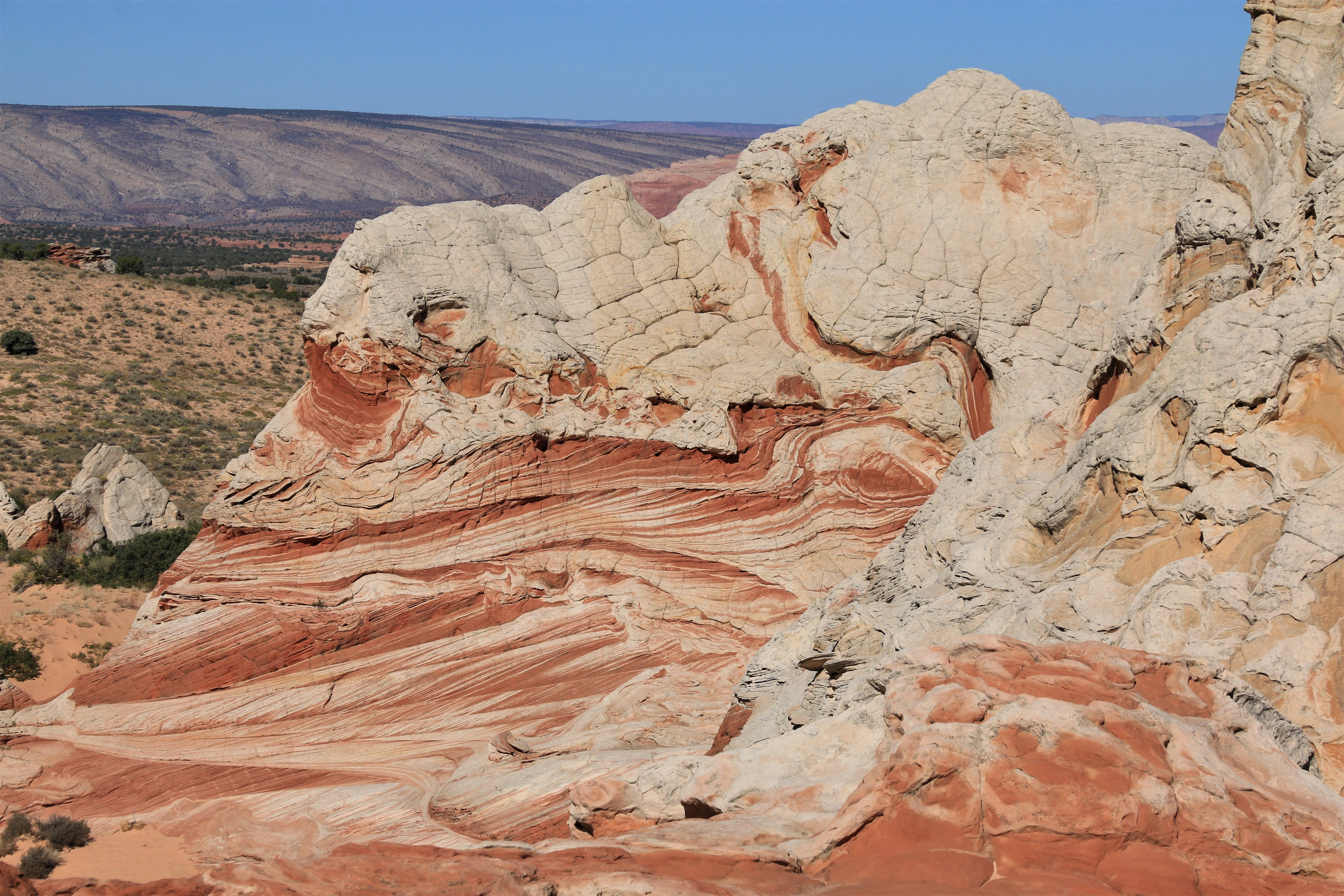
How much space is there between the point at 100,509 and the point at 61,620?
4.10 metres

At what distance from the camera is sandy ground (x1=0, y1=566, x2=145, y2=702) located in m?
14.8

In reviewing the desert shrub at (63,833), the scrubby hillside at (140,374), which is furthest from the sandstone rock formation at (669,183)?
the desert shrub at (63,833)

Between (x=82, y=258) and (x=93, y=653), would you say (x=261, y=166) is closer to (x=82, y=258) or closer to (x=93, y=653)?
(x=82, y=258)

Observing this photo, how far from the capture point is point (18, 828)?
927 centimetres

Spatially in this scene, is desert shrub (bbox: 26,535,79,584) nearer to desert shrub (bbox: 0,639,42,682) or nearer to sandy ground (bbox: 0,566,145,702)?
sandy ground (bbox: 0,566,145,702)

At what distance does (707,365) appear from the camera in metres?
11.7

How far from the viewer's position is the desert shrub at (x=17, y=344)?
35.0 metres

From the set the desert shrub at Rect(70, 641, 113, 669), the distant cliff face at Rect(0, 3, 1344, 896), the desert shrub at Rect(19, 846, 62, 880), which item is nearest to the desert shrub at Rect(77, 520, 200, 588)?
the desert shrub at Rect(70, 641, 113, 669)

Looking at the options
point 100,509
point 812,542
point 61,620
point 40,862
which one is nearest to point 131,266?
point 100,509

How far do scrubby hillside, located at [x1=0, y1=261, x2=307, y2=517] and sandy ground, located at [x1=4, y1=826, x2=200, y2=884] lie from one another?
1491 centimetres

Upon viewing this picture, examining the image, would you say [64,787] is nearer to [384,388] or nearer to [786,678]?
[384,388]

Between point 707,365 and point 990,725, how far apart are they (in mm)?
7372

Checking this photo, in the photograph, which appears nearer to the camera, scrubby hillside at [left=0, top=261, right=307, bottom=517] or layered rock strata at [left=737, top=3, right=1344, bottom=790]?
layered rock strata at [left=737, top=3, right=1344, bottom=790]

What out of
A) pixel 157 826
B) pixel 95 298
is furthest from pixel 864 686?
pixel 95 298
